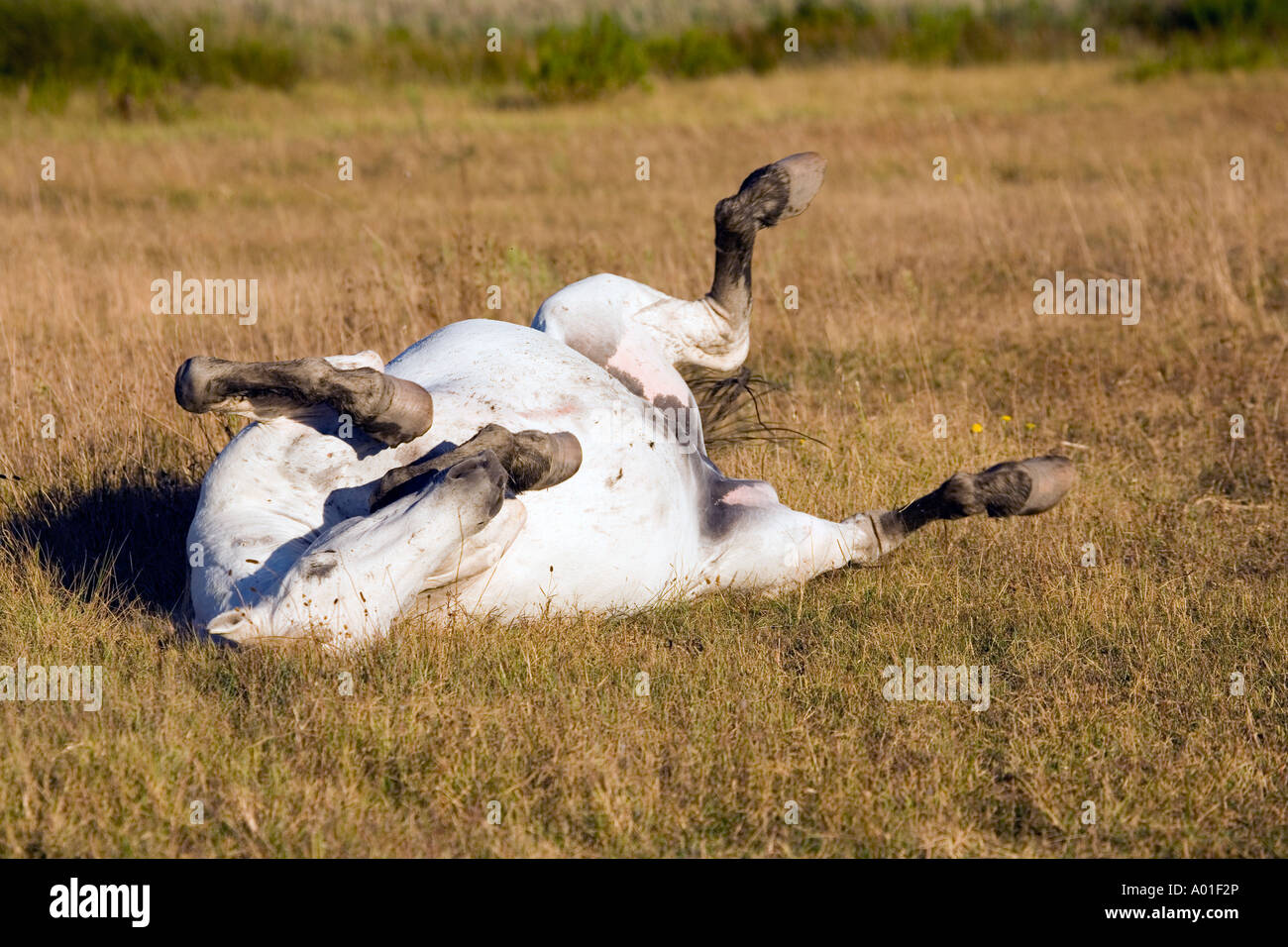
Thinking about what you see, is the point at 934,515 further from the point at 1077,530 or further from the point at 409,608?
the point at 409,608

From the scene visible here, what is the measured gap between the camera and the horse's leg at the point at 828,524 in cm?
402

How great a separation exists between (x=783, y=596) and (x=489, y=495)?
4.62 ft

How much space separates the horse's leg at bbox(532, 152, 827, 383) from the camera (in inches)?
179

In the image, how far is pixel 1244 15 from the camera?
84.3ft

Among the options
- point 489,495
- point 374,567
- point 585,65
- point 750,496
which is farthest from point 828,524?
point 585,65

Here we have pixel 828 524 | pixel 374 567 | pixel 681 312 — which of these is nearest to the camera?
pixel 374 567

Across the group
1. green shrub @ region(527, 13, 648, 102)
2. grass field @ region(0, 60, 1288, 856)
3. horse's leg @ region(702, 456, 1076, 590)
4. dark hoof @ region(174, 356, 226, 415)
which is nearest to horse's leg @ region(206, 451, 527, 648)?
grass field @ region(0, 60, 1288, 856)

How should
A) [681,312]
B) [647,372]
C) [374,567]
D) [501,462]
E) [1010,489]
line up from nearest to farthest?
1. [374,567]
2. [501,462]
3. [1010,489]
4. [647,372]
5. [681,312]

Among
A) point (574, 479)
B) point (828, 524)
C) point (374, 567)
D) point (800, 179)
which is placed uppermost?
point (800, 179)

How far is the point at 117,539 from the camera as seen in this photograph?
16.2 feet

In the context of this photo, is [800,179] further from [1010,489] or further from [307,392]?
[307,392]

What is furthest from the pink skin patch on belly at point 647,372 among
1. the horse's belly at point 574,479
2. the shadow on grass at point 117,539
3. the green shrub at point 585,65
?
the green shrub at point 585,65

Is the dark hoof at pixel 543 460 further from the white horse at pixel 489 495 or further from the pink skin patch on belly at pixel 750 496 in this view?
the pink skin patch on belly at pixel 750 496

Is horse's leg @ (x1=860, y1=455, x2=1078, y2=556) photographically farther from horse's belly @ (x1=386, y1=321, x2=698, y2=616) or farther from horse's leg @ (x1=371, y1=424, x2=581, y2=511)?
horse's leg @ (x1=371, y1=424, x2=581, y2=511)
